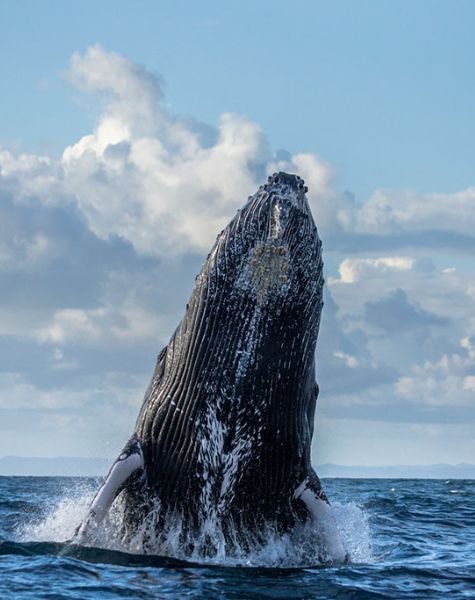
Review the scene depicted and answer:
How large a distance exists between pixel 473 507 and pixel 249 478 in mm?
20261

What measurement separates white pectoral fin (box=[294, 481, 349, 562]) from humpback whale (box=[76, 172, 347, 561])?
0.04 feet

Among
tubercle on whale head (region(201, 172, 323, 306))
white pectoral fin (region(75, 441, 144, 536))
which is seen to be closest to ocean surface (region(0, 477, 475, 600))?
white pectoral fin (region(75, 441, 144, 536))

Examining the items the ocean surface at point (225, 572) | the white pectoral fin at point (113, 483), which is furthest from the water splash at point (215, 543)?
the white pectoral fin at point (113, 483)

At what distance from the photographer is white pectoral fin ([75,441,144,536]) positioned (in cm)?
1226

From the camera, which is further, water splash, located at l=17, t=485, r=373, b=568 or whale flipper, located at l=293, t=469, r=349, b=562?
whale flipper, located at l=293, t=469, r=349, b=562

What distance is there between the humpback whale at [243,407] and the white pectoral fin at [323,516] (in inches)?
0.5

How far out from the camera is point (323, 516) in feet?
42.6

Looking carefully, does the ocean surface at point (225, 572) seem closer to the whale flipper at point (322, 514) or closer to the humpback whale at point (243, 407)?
the whale flipper at point (322, 514)

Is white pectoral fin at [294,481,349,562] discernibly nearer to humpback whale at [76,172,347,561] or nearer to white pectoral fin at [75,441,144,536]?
humpback whale at [76,172,347,561]

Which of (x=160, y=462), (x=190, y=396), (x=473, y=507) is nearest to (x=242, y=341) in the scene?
(x=190, y=396)

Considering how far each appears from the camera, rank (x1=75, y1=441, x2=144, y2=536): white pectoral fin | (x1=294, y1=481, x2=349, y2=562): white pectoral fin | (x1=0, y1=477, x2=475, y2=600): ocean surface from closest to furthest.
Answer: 1. (x1=0, y1=477, x2=475, y2=600): ocean surface
2. (x1=75, y1=441, x2=144, y2=536): white pectoral fin
3. (x1=294, y1=481, x2=349, y2=562): white pectoral fin

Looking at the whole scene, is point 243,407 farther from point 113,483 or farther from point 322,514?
point 113,483

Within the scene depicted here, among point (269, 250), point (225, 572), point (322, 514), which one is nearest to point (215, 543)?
point (225, 572)

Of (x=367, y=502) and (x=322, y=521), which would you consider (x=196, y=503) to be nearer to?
(x=322, y=521)
